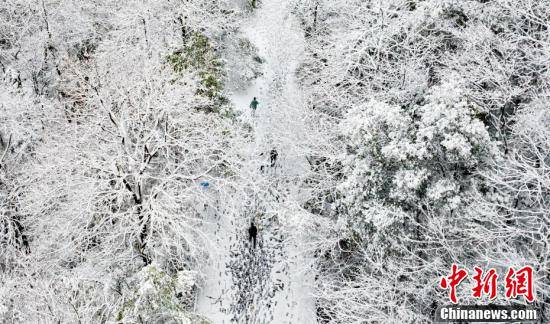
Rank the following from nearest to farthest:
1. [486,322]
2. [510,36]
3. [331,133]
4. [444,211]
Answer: [486,322] → [444,211] → [510,36] → [331,133]

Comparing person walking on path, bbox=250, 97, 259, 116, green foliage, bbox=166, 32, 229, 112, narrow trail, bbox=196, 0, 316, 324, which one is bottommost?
narrow trail, bbox=196, 0, 316, 324

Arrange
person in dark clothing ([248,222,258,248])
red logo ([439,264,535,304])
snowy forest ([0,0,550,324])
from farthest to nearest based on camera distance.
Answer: person in dark clothing ([248,222,258,248])
snowy forest ([0,0,550,324])
red logo ([439,264,535,304])

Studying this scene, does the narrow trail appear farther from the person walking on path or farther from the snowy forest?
the person walking on path

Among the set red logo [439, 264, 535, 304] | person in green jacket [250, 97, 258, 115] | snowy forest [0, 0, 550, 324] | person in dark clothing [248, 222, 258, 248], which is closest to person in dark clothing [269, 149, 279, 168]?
snowy forest [0, 0, 550, 324]

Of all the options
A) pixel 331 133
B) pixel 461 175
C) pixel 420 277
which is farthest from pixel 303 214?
pixel 461 175

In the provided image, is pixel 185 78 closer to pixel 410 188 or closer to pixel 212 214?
pixel 212 214

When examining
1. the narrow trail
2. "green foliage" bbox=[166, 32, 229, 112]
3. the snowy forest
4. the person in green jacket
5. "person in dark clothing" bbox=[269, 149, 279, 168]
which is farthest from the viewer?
the person in green jacket

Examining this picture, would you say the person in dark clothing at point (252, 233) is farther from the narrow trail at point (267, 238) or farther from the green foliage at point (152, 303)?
the green foliage at point (152, 303)
